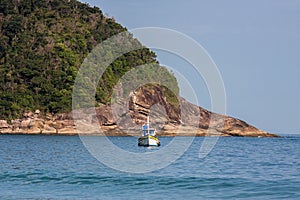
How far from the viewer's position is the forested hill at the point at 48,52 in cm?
12025

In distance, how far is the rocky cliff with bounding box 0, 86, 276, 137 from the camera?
376ft

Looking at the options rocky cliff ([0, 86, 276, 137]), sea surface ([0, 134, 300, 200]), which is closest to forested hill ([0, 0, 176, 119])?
rocky cliff ([0, 86, 276, 137])

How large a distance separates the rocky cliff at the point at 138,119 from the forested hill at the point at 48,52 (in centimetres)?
271

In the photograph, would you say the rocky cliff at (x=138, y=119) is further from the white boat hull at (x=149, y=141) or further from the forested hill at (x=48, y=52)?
the white boat hull at (x=149, y=141)

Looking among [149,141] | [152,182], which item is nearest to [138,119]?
[149,141]

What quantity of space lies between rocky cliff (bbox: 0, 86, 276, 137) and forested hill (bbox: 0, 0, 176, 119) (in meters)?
2.71

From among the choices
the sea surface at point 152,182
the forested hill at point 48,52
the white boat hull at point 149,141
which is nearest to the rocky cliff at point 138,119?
the forested hill at point 48,52

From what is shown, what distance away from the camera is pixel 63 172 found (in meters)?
36.8

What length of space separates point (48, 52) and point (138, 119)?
29.1m

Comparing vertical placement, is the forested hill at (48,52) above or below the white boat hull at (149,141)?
above

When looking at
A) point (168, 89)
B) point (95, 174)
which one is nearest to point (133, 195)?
point (95, 174)

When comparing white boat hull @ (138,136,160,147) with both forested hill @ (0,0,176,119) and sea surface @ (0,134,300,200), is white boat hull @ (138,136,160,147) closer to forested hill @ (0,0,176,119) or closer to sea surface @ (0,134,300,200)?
sea surface @ (0,134,300,200)

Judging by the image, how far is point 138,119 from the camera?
4658 inches

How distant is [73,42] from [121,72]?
13533 mm
